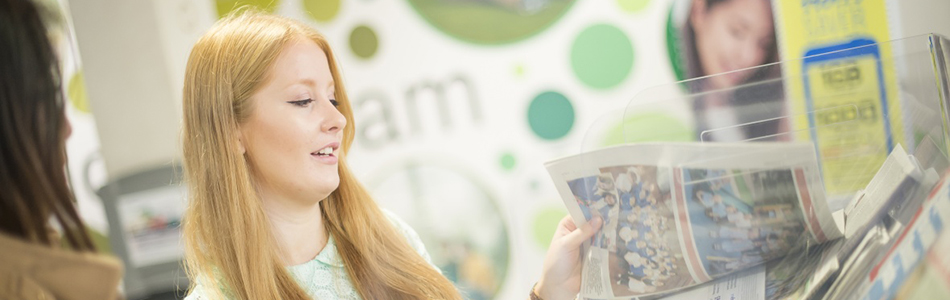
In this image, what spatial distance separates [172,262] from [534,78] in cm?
148

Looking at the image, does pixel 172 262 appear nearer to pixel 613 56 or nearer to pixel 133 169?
pixel 133 169

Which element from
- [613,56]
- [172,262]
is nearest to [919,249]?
Answer: [613,56]

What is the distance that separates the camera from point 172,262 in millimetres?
2766

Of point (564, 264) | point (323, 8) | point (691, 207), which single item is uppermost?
point (323, 8)

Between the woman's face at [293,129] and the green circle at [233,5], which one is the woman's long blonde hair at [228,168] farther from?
the green circle at [233,5]

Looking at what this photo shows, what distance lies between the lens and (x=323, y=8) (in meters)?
2.85

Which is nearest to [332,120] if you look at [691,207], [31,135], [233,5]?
[691,207]

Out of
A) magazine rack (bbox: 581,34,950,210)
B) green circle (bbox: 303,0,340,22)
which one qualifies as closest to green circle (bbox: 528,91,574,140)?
green circle (bbox: 303,0,340,22)

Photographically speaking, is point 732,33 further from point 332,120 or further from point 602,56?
point 332,120

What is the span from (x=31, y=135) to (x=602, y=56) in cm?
217

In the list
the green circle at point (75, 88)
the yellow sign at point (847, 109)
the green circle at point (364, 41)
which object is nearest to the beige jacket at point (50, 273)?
the green circle at point (75, 88)

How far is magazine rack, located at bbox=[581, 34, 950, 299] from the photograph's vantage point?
3.39 feet

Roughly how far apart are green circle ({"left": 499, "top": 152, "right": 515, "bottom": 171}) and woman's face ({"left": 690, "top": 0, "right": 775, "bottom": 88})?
74 cm

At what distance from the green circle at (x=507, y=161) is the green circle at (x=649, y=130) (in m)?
1.60
